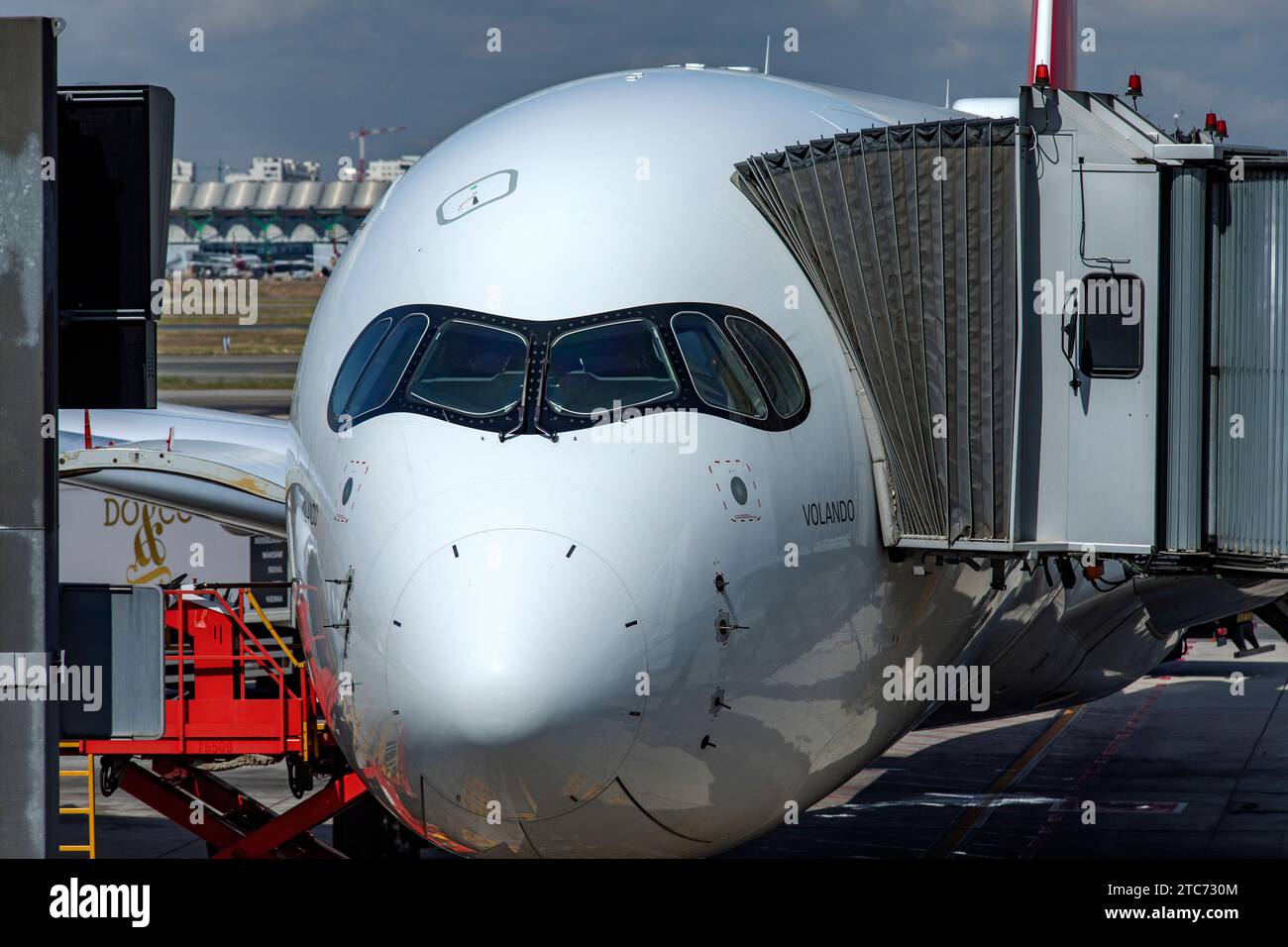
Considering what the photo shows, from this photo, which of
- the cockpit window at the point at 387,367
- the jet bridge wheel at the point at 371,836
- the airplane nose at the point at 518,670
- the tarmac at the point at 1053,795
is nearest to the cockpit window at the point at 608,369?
the cockpit window at the point at 387,367

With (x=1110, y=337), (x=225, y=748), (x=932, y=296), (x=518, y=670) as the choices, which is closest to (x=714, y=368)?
(x=932, y=296)

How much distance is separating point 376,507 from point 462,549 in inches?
30.0

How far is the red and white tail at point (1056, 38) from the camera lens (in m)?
Result: 21.3

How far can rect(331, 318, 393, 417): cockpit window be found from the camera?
30.5 ft

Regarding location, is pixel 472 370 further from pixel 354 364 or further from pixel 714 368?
pixel 714 368

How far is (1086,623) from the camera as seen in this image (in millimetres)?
14312

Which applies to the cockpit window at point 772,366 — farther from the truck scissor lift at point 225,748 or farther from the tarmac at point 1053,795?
the tarmac at point 1053,795

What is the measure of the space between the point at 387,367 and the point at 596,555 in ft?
6.35

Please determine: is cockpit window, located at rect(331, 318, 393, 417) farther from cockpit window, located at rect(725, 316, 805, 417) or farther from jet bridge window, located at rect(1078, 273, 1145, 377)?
jet bridge window, located at rect(1078, 273, 1145, 377)

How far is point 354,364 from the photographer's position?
9.38 metres

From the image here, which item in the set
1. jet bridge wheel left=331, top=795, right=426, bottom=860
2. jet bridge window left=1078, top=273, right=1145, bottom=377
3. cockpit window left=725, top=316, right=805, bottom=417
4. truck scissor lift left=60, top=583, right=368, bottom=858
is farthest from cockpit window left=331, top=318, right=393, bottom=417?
jet bridge wheel left=331, top=795, right=426, bottom=860

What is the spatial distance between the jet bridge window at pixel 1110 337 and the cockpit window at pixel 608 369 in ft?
8.73

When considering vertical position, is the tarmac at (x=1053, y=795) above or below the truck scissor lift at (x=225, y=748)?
below
